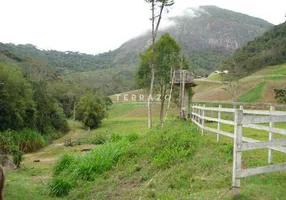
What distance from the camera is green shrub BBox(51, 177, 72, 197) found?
9750 mm

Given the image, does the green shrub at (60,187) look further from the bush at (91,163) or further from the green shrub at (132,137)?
the green shrub at (132,137)

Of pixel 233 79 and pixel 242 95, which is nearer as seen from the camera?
pixel 233 79

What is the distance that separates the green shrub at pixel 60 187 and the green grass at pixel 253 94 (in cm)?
5137

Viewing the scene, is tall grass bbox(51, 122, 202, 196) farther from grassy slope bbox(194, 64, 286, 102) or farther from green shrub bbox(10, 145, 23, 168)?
grassy slope bbox(194, 64, 286, 102)

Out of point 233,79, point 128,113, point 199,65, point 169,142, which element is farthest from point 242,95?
point 199,65

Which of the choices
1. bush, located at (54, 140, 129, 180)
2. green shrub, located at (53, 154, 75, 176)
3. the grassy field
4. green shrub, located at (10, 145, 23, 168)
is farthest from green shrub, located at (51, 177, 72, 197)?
green shrub, located at (10, 145, 23, 168)

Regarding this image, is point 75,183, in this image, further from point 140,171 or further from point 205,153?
point 205,153

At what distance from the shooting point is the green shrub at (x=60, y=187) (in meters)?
9.75

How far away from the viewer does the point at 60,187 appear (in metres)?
9.79

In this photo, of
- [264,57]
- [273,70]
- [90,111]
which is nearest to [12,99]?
[90,111]

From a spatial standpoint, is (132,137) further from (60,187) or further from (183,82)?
(183,82)

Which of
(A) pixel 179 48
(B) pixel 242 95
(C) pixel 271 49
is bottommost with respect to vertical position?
(B) pixel 242 95

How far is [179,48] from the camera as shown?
4031cm

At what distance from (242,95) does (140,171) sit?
54172 millimetres
